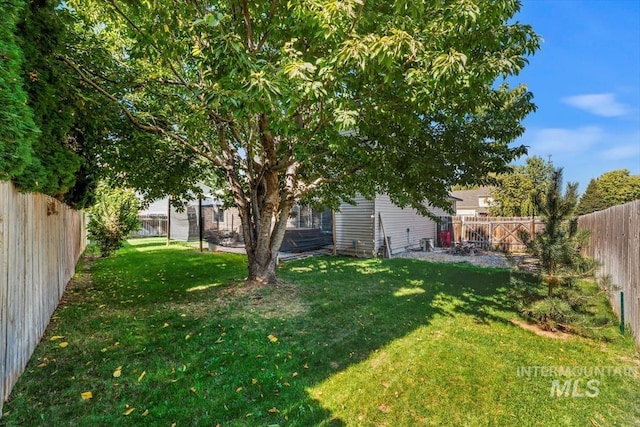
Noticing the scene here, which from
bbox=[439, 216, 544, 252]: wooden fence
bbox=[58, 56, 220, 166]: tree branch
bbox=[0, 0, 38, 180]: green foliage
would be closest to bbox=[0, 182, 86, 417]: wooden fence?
bbox=[0, 0, 38, 180]: green foliage

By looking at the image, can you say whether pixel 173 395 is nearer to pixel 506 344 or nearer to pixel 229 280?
pixel 506 344

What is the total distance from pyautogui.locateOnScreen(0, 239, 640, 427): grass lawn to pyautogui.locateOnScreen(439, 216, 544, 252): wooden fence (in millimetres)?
9968

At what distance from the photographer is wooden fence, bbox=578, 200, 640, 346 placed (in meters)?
4.28

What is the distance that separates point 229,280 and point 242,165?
9.84ft

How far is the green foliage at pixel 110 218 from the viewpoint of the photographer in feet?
37.4

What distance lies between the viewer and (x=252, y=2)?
4.33 meters

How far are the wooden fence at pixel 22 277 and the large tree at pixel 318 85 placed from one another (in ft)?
6.98

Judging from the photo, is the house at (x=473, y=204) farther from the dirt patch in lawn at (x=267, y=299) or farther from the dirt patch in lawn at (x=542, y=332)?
the dirt patch in lawn at (x=267, y=299)

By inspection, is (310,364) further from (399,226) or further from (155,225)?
(155,225)

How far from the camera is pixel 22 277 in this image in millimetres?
3389

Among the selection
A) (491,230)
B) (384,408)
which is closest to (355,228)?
(491,230)

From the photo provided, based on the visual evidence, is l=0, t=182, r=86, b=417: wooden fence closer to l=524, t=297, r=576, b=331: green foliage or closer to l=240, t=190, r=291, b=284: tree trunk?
l=240, t=190, r=291, b=284: tree trunk

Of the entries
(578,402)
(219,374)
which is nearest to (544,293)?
(578,402)

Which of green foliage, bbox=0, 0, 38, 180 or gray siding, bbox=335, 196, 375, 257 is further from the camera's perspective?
gray siding, bbox=335, 196, 375, 257
